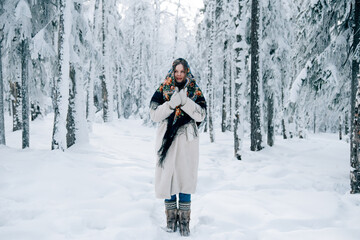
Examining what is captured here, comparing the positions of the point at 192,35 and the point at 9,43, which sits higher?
the point at 192,35

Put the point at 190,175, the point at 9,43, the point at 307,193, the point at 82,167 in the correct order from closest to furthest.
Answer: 1. the point at 190,175
2. the point at 307,193
3. the point at 82,167
4. the point at 9,43

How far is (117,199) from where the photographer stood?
4867 mm

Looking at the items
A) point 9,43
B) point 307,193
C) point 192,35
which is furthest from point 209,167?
point 192,35

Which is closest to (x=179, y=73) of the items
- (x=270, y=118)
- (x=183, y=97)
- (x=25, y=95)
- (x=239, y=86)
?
(x=183, y=97)

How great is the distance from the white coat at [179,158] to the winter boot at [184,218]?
0.21 meters

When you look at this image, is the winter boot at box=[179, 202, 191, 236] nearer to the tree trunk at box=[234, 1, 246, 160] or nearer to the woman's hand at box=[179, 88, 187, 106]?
the woman's hand at box=[179, 88, 187, 106]

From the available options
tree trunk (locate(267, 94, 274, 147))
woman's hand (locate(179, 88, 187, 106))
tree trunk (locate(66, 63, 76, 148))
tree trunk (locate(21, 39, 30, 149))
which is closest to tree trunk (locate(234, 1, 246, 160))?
tree trunk (locate(267, 94, 274, 147))

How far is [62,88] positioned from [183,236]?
582 centimetres

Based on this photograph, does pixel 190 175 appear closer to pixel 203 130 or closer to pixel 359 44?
pixel 359 44

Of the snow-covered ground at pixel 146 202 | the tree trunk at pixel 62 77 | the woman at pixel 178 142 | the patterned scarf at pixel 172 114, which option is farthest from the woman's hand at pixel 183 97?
the tree trunk at pixel 62 77

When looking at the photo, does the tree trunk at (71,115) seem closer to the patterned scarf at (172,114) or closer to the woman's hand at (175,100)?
the patterned scarf at (172,114)

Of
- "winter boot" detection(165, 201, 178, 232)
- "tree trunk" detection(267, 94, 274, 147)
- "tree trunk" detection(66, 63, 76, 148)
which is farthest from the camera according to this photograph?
"tree trunk" detection(267, 94, 274, 147)

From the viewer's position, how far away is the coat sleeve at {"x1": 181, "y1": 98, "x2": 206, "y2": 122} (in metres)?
3.53

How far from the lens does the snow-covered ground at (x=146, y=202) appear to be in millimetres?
3578
